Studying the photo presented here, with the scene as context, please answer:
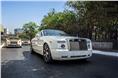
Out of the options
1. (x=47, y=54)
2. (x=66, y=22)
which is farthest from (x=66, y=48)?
(x=66, y=22)

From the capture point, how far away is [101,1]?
6.36 m

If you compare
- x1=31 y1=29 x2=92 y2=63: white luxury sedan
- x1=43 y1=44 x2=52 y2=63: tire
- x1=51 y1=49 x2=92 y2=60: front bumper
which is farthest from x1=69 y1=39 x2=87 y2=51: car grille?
x1=43 y1=44 x2=52 y2=63: tire

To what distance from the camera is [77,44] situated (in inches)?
290

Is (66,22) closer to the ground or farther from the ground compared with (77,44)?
farther from the ground

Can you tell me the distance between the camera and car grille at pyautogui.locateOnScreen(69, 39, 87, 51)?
7.27m

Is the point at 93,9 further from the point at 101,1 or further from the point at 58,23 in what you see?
the point at 58,23

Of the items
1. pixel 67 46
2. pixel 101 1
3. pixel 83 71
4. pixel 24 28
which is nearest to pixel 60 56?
pixel 67 46

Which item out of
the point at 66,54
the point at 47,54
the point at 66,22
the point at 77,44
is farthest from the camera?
the point at 66,22

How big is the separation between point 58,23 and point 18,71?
33.1 meters

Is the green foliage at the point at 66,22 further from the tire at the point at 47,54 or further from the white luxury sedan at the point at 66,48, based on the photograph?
the white luxury sedan at the point at 66,48

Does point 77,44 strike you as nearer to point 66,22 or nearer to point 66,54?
point 66,54

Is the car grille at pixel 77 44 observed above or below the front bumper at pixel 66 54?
above

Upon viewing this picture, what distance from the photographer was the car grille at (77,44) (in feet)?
23.9

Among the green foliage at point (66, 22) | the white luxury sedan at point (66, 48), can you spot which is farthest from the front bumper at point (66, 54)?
the green foliage at point (66, 22)
